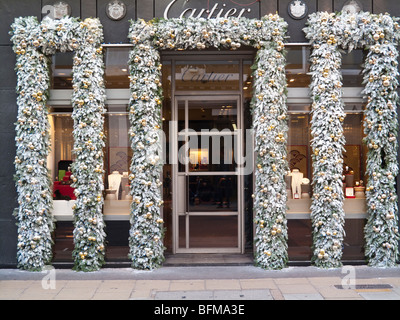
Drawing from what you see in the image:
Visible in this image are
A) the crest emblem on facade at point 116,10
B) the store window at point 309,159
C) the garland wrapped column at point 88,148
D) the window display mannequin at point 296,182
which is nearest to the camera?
the garland wrapped column at point 88,148

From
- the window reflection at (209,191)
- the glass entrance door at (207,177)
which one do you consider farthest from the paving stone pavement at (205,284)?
the window reflection at (209,191)

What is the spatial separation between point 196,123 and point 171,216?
1.97 meters

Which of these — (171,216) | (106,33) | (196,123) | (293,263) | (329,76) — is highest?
(106,33)

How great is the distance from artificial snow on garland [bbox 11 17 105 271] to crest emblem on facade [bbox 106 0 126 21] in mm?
312

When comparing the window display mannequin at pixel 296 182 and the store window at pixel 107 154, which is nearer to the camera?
the store window at pixel 107 154

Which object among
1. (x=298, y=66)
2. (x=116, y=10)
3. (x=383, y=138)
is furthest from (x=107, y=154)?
(x=383, y=138)

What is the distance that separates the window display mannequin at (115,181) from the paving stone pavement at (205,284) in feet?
4.92

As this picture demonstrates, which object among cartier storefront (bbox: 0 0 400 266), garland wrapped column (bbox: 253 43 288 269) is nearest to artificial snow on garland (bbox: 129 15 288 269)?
garland wrapped column (bbox: 253 43 288 269)

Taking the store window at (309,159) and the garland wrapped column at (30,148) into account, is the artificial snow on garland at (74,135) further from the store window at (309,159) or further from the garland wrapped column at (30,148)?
the store window at (309,159)

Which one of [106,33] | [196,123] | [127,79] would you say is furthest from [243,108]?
[106,33]

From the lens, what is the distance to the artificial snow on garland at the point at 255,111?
7312 mm

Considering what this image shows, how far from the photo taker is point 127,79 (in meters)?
7.64

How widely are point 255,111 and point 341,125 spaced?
A: 1598mm

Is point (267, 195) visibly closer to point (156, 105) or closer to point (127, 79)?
point (156, 105)
